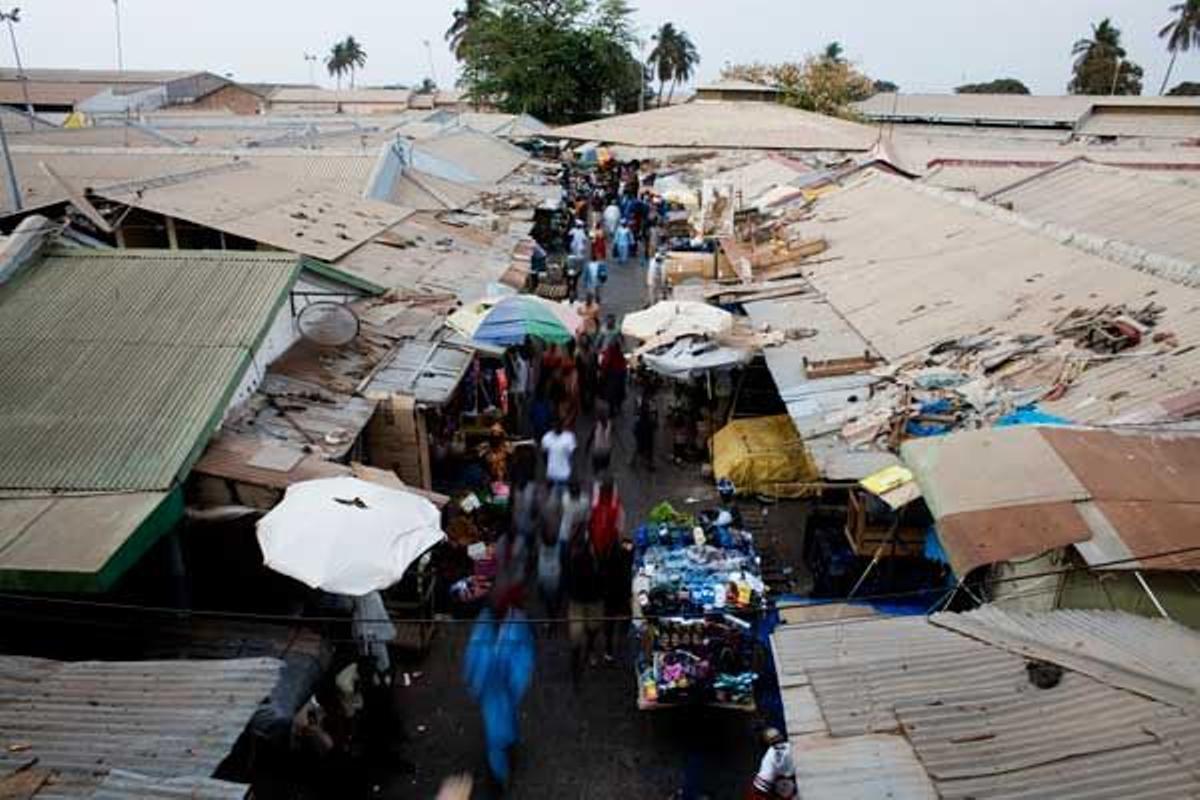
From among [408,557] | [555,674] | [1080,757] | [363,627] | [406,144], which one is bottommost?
[555,674]

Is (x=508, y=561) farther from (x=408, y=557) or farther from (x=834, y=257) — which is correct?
(x=834, y=257)

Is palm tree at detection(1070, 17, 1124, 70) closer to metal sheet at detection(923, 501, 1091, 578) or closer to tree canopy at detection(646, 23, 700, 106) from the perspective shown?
tree canopy at detection(646, 23, 700, 106)

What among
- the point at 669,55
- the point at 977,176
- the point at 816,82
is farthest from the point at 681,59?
the point at 977,176

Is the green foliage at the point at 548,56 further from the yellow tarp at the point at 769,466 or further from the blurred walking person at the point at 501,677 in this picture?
the blurred walking person at the point at 501,677

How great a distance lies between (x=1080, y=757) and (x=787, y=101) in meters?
50.5

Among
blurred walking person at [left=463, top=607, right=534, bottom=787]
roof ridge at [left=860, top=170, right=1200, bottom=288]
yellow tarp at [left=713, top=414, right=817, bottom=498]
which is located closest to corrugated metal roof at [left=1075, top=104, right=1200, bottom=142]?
roof ridge at [left=860, top=170, right=1200, bottom=288]

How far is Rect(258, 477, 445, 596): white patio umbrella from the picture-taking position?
7.06 meters

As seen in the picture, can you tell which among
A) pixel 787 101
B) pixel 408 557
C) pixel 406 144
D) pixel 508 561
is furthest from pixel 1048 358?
pixel 787 101

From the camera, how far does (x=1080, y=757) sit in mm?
4387

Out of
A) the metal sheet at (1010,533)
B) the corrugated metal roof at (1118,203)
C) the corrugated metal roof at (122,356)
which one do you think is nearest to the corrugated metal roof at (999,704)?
the metal sheet at (1010,533)

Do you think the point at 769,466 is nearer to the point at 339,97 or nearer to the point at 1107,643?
the point at 1107,643

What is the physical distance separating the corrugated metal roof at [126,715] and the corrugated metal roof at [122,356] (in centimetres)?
216

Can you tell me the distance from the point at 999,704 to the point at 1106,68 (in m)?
74.4

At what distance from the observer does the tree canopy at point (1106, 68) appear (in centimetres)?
6365
